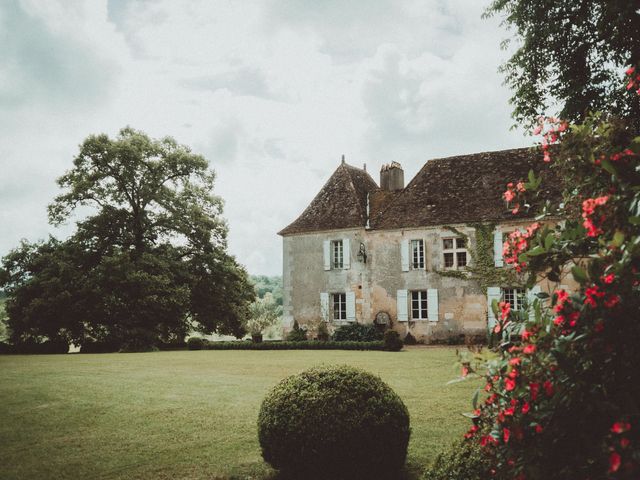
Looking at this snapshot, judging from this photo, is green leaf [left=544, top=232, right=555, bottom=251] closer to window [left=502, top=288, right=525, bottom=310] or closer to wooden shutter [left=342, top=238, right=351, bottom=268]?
window [left=502, top=288, right=525, bottom=310]

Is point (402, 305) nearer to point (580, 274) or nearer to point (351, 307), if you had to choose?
point (351, 307)

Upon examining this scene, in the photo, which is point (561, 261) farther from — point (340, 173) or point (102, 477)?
point (340, 173)

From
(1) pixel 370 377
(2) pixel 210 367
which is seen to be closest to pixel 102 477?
(1) pixel 370 377

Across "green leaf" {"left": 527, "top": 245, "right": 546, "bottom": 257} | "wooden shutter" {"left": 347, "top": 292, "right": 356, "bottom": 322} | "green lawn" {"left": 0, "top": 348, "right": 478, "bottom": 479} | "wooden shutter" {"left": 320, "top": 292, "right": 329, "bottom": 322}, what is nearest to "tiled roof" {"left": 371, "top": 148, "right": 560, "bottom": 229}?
"wooden shutter" {"left": 347, "top": 292, "right": 356, "bottom": 322}

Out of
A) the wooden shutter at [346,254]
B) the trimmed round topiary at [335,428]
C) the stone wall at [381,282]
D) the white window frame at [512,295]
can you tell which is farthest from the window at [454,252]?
the trimmed round topiary at [335,428]

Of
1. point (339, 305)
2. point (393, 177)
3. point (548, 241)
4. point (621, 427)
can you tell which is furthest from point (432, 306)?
point (621, 427)

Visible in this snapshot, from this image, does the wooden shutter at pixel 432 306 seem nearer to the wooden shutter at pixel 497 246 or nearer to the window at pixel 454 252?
the window at pixel 454 252

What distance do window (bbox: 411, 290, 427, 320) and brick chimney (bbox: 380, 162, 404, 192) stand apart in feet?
18.9

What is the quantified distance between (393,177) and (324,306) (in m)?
7.44

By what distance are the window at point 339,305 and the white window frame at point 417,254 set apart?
372cm

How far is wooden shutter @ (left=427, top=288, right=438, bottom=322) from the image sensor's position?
21.4 metres

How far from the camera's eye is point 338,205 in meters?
24.7

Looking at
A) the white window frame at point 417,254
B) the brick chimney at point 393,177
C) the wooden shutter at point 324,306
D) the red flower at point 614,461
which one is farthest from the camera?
the brick chimney at point 393,177

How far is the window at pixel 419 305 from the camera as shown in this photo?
72.1 feet
